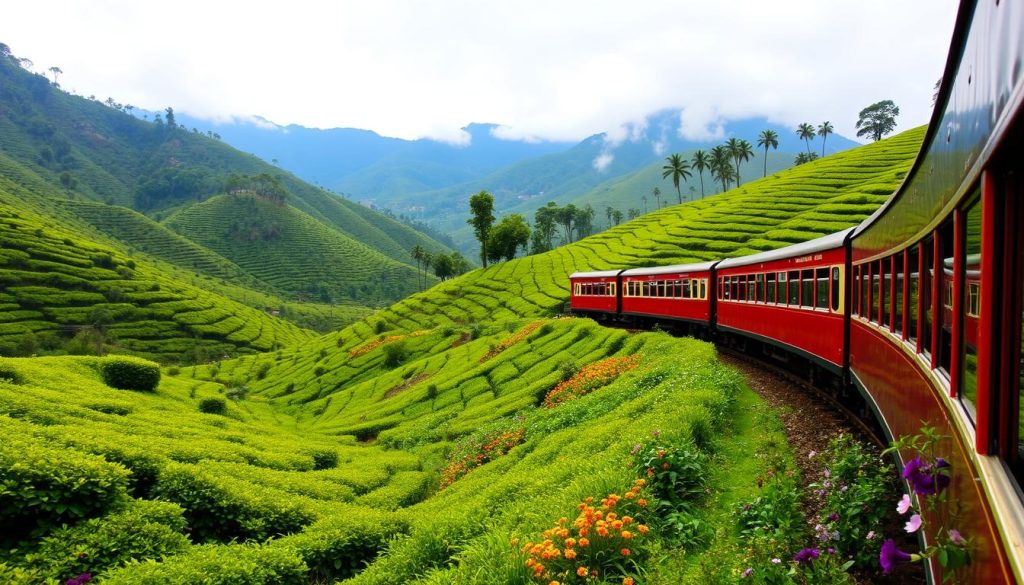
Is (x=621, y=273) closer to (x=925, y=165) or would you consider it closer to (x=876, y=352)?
(x=876, y=352)

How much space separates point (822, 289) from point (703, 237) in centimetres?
4387

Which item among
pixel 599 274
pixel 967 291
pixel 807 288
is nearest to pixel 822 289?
pixel 807 288

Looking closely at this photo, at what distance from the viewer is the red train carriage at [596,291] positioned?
31297 millimetres

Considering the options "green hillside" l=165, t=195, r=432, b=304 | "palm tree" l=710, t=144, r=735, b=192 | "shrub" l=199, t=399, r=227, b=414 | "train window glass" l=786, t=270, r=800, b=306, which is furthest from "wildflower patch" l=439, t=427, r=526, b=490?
"green hillside" l=165, t=195, r=432, b=304

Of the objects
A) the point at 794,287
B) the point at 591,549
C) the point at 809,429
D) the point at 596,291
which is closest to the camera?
the point at 591,549

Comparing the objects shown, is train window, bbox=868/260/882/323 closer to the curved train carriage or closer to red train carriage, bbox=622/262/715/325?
the curved train carriage

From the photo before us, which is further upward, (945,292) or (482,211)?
(482,211)

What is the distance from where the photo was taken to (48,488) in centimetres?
784

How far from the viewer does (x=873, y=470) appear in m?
6.61

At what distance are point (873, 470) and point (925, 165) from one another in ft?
11.5

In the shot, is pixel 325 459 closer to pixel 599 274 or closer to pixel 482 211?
pixel 599 274

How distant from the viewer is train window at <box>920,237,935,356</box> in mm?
4668

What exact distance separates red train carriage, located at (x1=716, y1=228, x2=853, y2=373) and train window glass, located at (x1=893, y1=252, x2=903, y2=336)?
402 cm

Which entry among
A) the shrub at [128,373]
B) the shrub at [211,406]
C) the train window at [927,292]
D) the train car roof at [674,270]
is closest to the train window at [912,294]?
the train window at [927,292]
